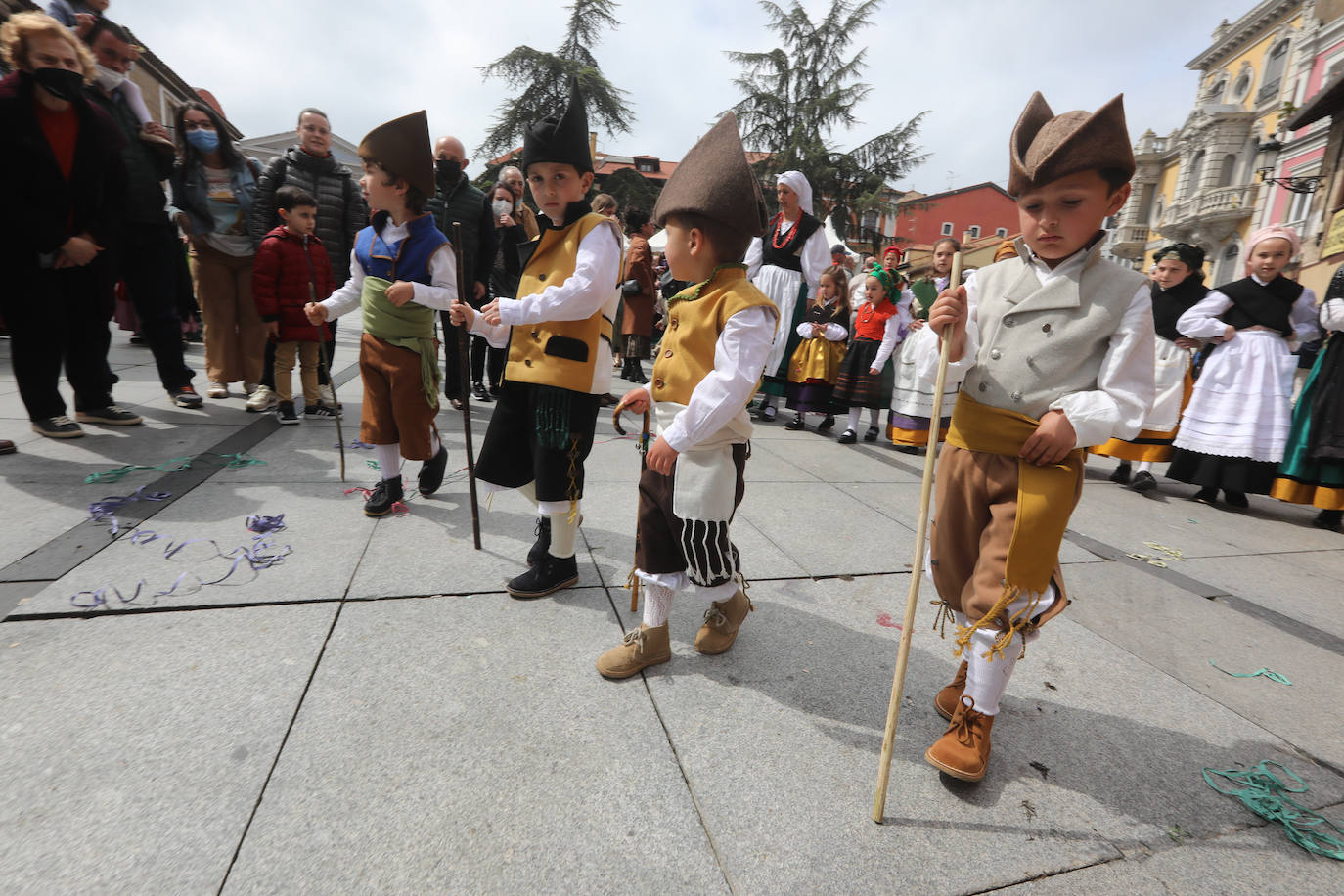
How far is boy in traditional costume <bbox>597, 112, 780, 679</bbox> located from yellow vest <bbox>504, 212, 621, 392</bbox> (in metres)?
0.41

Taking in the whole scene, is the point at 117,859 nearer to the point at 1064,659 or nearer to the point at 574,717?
the point at 574,717

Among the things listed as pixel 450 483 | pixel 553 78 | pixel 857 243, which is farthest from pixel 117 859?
pixel 857 243

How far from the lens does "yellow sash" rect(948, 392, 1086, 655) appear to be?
1699mm

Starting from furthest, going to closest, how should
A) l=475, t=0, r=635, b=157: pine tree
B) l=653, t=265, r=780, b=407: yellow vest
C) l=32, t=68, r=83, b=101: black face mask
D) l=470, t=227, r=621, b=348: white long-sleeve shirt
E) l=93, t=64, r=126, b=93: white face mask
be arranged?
l=475, t=0, r=635, b=157: pine tree, l=93, t=64, r=126, b=93: white face mask, l=32, t=68, r=83, b=101: black face mask, l=470, t=227, r=621, b=348: white long-sleeve shirt, l=653, t=265, r=780, b=407: yellow vest

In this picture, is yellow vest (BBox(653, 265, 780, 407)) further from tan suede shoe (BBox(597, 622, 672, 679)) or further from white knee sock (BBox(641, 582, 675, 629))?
tan suede shoe (BBox(597, 622, 672, 679))

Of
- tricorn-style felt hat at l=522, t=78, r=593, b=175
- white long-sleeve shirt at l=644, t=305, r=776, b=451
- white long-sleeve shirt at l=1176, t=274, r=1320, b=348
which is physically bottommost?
white long-sleeve shirt at l=644, t=305, r=776, b=451

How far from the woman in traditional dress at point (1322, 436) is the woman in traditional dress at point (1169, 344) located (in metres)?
0.74

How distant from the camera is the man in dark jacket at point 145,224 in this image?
4469 mm

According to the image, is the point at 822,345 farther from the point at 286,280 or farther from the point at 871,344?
the point at 286,280

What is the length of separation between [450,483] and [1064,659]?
3399 millimetres

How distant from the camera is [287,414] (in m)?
5.05

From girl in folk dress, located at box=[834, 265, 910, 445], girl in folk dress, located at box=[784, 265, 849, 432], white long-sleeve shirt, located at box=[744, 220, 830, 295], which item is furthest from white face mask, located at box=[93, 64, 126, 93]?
girl in folk dress, located at box=[834, 265, 910, 445]

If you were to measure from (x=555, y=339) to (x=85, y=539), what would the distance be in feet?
7.53

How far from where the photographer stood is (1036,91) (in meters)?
1.85
